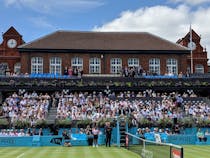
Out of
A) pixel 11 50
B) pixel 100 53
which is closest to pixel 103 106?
pixel 100 53

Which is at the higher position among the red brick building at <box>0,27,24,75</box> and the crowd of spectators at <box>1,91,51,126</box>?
the red brick building at <box>0,27,24,75</box>

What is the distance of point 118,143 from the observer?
105ft

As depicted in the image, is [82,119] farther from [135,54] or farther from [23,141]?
[135,54]

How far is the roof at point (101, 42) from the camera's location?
5688cm

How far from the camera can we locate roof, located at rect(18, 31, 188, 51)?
56.9m

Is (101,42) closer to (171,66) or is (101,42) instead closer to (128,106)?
(171,66)

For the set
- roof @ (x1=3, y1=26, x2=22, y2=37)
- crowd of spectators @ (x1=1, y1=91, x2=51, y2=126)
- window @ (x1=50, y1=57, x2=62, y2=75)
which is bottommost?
crowd of spectators @ (x1=1, y1=91, x2=51, y2=126)

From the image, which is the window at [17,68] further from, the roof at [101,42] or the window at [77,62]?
the window at [77,62]

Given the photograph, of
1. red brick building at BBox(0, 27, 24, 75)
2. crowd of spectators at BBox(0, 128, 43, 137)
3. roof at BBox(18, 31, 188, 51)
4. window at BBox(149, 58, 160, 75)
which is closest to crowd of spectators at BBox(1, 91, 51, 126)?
crowd of spectators at BBox(0, 128, 43, 137)

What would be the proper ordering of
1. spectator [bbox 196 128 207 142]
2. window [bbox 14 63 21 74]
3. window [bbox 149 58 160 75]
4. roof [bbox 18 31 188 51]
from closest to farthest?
spectator [bbox 196 128 207 142] < roof [bbox 18 31 188 51] < window [bbox 149 58 160 75] < window [bbox 14 63 21 74]

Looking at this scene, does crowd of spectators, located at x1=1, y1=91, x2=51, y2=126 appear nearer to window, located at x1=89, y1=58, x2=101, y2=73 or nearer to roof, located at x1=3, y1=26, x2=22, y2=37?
window, located at x1=89, y1=58, x2=101, y2=73

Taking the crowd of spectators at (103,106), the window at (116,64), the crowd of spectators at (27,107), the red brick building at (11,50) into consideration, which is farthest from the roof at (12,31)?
the crowd of spectators at (27,107)

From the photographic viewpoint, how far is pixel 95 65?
57594mm

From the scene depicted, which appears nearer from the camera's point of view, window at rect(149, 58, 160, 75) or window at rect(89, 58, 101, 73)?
window at rect(89, 58, 101, 73)
